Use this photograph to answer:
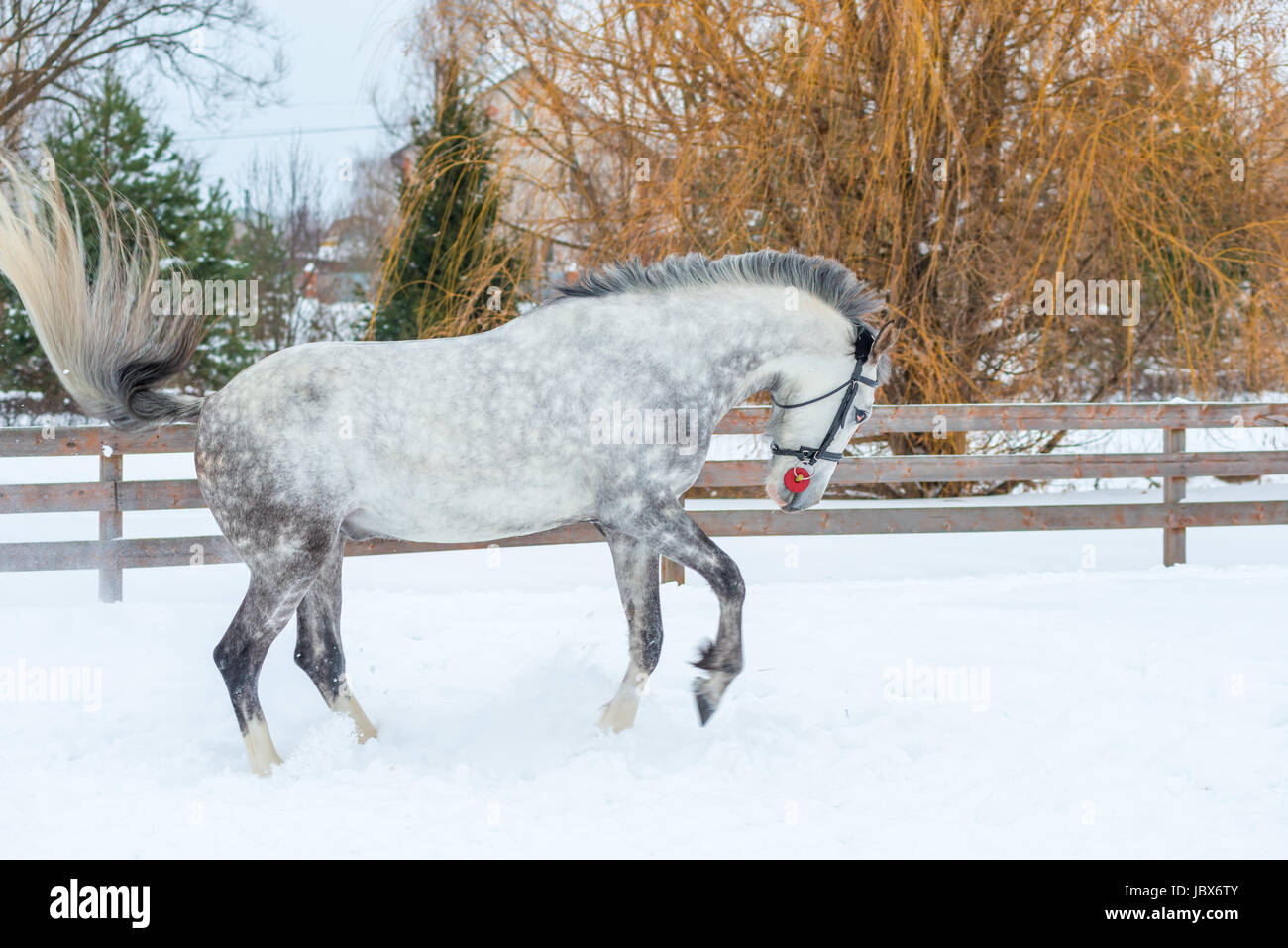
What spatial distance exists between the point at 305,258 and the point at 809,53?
18.7 metres

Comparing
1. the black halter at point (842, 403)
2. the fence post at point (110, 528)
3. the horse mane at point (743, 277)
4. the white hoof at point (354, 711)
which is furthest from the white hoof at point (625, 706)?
the fence post at point (110, 528)

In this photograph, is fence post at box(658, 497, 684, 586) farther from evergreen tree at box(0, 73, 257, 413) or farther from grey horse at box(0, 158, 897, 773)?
evergreen tree at box(0, 73, 257, 413)

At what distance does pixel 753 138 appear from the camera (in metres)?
8.02

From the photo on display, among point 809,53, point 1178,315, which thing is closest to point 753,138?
point 809,53

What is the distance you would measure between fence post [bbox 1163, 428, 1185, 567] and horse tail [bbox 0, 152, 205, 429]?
6.17 m

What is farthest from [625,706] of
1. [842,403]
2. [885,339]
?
[885,339]

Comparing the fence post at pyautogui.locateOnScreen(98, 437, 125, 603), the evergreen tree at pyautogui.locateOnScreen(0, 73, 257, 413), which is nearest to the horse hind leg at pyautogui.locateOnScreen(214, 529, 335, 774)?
the fence post at pyautogui.locateOnScreen(98, 437, 125, 603)

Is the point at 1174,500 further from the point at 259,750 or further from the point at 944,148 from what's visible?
the point at 259,750

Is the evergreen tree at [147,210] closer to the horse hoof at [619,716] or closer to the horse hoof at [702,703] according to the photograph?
the horse hoof at [619,716]

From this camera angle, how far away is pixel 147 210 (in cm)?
1320

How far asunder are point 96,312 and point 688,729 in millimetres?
2450

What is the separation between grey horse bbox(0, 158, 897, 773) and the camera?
321cm

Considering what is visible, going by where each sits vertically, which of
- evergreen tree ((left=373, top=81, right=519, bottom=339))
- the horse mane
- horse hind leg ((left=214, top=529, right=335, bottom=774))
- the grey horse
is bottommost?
horse hind leg ((left=214, top=529, right=335, bottom=774))

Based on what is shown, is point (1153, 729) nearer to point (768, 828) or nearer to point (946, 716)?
point (946, 716)
